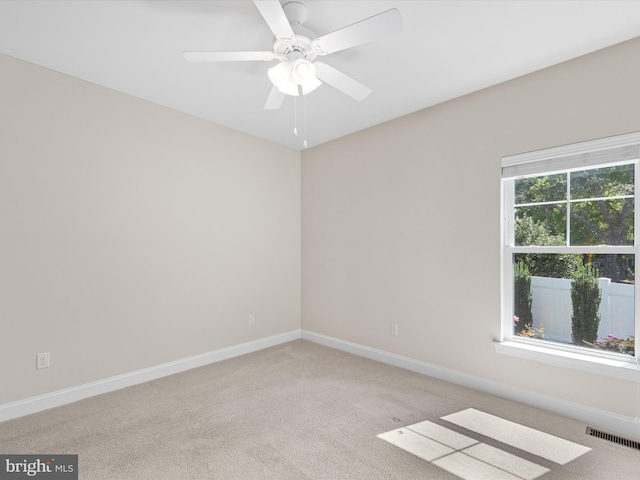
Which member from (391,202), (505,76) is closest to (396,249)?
(391,202)

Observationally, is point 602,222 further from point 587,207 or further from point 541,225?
point 541,225

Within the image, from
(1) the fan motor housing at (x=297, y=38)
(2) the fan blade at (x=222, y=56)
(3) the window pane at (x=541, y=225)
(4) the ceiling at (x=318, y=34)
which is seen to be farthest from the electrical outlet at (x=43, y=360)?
(3) the window pane at (x=541, y=225)

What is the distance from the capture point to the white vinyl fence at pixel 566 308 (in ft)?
7.78

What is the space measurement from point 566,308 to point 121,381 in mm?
3739

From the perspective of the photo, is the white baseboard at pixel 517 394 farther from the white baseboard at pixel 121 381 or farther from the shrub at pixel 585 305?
the white baseboard at pixel 121 381

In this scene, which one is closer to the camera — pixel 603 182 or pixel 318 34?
pixel 318 34

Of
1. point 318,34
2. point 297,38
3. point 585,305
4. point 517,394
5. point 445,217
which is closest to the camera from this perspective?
point 297,38

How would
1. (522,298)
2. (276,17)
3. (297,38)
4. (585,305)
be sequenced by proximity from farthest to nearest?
(522,298) → (585,305) → (297,38) → (276,17)

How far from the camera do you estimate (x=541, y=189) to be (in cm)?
274

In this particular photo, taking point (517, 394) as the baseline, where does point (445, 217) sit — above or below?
above

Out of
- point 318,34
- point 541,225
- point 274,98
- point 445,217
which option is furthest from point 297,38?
point 541,225

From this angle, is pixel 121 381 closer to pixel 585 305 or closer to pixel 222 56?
pixel 222 56

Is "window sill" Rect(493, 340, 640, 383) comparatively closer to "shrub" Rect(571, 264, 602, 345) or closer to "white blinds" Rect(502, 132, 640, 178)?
"shrub" Rect(571, 264, 602, 345)

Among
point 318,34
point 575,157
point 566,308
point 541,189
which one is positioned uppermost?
point 318,34
